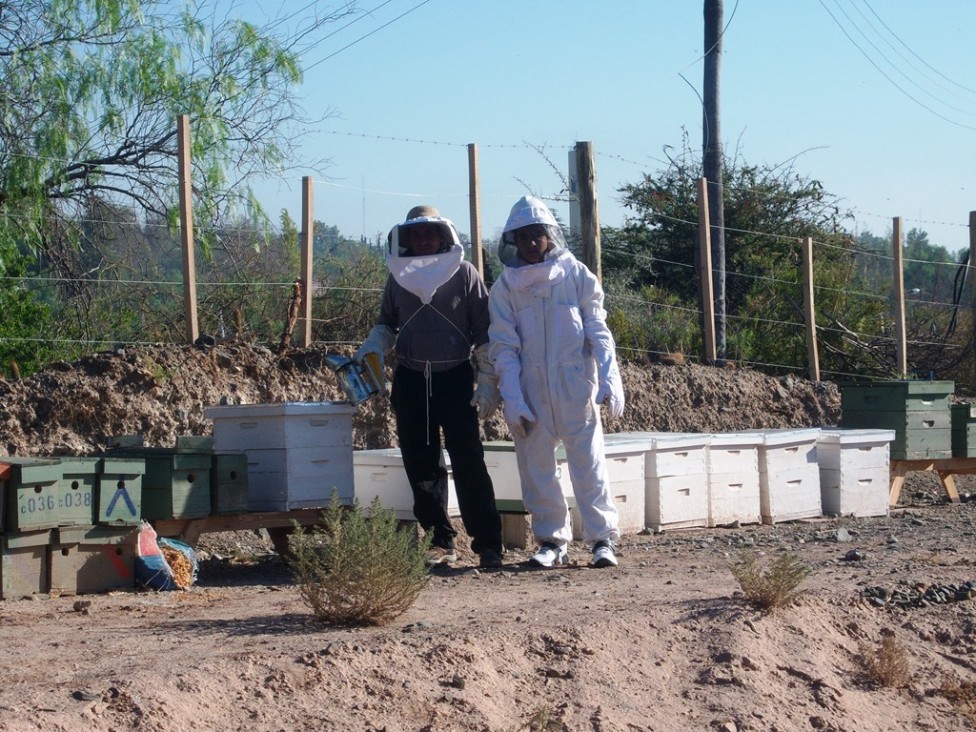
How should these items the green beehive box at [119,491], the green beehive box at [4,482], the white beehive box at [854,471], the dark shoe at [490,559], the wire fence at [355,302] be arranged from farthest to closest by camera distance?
1. the wire fence at [355,302]
2. the white beehive box at [854,471]
3. the dark shoe at [490,559]
4. the green beehive box at [119,491]
5. the green beehive box at [4,482]

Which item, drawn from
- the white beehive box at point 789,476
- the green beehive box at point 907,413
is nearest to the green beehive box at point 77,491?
the white beehive box at point 789,476

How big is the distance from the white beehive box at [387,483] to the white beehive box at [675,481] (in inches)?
80.5

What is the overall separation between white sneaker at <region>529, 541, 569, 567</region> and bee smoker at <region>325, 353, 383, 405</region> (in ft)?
4.76

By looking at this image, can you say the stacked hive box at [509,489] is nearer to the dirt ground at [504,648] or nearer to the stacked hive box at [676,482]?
the dirt ground at [504,648]

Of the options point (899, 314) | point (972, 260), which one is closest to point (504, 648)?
point (899, 314)

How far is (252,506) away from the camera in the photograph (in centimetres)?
783

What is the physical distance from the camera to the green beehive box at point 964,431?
12805 millimetres

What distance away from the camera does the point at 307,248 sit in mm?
10641

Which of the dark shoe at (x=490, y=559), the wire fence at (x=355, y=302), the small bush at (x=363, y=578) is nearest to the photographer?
the small bush at (x=363, y=578)

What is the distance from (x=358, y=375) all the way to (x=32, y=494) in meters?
2.08

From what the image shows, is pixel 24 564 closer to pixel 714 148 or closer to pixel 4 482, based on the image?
pixel 4 482

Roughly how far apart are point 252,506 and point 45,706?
11.2ft

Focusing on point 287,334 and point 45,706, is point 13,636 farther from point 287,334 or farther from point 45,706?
point 287,334

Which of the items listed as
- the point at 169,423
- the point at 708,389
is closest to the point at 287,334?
the point at 169,423
